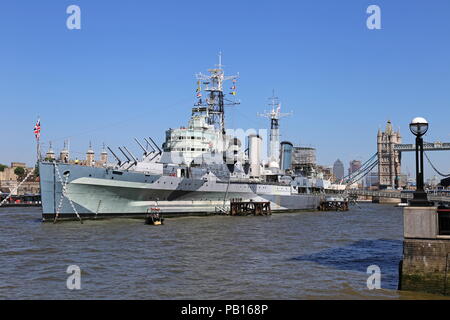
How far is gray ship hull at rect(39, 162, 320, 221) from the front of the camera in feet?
110

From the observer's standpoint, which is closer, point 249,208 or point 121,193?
point 121,193

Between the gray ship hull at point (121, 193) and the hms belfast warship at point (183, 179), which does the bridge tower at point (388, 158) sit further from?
the gray ship hull at point (121, 193)

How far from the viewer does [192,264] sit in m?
18.2

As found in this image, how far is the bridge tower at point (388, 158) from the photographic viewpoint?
17080cm

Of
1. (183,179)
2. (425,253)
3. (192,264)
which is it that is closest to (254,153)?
(183,179)

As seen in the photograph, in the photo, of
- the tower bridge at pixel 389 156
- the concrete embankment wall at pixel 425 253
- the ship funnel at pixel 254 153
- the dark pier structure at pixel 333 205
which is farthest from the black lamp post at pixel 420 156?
the tower bridge at pixel 389 156

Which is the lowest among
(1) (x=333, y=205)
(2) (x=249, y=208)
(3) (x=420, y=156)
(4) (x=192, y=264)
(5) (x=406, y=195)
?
(1) (x=333, y=205)

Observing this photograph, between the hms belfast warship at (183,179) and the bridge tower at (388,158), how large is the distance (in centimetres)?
11256

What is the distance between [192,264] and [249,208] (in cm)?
3398

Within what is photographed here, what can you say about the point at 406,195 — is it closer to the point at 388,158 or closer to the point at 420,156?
the point at 420,156

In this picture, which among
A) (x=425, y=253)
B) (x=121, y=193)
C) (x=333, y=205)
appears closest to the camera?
(x=425, y=253)

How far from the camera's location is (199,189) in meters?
43.9

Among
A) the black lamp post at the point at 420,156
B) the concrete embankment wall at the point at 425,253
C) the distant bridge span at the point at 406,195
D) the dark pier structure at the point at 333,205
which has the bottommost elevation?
the dark pier structure at the point at 333,205
